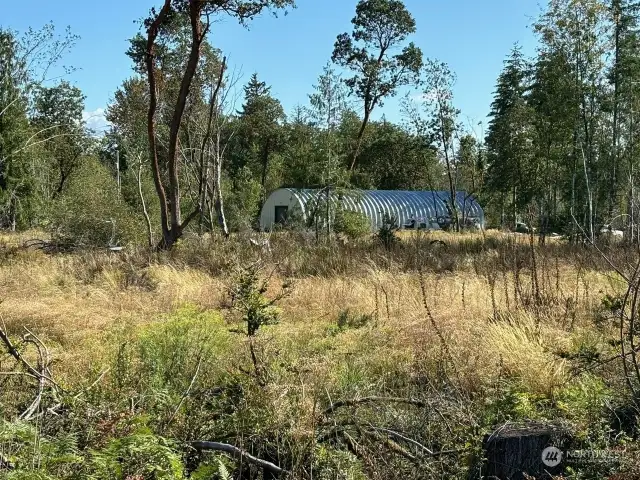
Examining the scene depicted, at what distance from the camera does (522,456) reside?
313 cm

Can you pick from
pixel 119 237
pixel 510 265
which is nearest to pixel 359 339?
pixel 510 265

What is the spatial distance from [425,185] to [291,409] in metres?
44.8

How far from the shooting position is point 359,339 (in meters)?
6.64

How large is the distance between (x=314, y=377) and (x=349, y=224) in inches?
640

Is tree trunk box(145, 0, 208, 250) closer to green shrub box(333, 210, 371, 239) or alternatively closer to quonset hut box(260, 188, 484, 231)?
green shrub box(333, 210, 371, 239)

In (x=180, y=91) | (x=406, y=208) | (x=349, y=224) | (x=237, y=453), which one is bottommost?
(x=237, y=453)

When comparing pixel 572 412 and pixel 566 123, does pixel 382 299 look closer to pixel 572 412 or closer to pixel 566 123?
pixel 572 412

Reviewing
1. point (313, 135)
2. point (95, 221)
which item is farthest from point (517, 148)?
point (95, 221)

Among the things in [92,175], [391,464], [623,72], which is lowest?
[391,464]

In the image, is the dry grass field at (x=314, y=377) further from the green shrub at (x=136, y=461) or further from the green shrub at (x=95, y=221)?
the green shrub at (x=95, y=221)

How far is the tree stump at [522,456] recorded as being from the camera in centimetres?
311

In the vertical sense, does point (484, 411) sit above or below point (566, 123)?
below

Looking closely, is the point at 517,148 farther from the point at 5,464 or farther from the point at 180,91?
the point at 5,464

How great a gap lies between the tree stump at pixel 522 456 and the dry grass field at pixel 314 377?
6.1 inches
